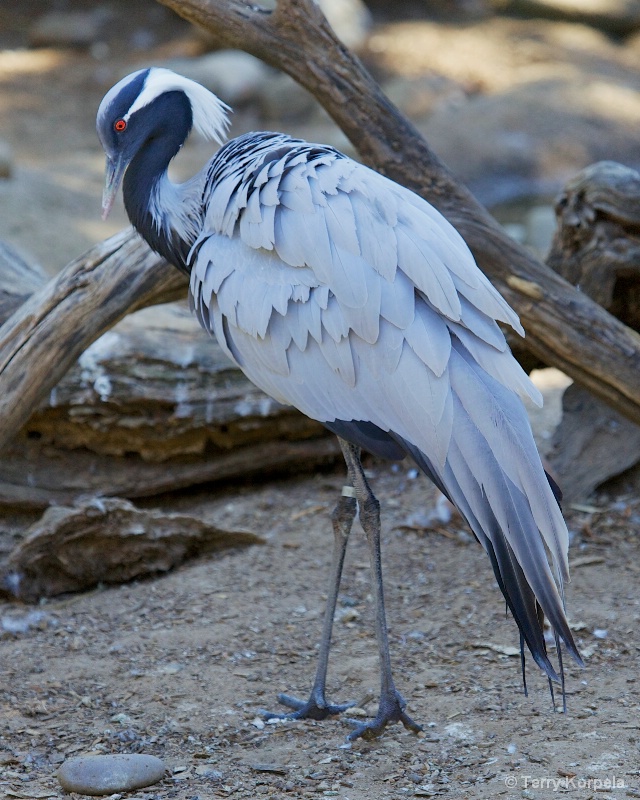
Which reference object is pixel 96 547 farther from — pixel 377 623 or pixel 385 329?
pixel 385 329

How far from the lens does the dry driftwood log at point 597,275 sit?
472cm

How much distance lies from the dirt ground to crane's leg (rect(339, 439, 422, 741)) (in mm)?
57

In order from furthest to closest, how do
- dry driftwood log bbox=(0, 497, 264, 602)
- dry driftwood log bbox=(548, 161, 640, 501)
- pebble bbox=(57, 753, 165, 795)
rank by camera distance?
dry driftwood log bbox=(548, 161, 640, 501) → dry driftwood log bbox=(0, 497, 264, 602) → pebble bbox=(57, 753, 165, 795)

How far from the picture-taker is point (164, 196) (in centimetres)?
404

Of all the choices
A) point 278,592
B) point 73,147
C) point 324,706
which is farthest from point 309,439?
point 73,147

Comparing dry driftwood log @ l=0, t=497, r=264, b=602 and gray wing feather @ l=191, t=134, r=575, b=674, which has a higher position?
gray wing feather @ l=191, t=134, r=575, b=674

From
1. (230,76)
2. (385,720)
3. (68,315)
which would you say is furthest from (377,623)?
(230,76)

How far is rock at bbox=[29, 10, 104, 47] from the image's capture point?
14.3 meters

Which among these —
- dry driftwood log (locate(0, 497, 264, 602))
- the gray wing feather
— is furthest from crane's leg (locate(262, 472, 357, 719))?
dry driftwood log (locate(0, 497, 264, 602))

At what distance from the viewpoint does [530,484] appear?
10.2ft

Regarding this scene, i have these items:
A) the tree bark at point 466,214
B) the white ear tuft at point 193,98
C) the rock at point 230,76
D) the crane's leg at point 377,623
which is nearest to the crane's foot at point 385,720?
the crane's leg at point 377,623

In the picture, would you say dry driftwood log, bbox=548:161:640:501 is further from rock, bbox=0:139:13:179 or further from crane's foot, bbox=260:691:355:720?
rock, bbox=0:139:13:179

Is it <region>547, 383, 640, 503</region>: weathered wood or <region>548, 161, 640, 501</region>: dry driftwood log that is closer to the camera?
<region>548, 161, 640, 501</region>: dry driftwood log

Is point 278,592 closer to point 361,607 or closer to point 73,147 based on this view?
point 361,607
